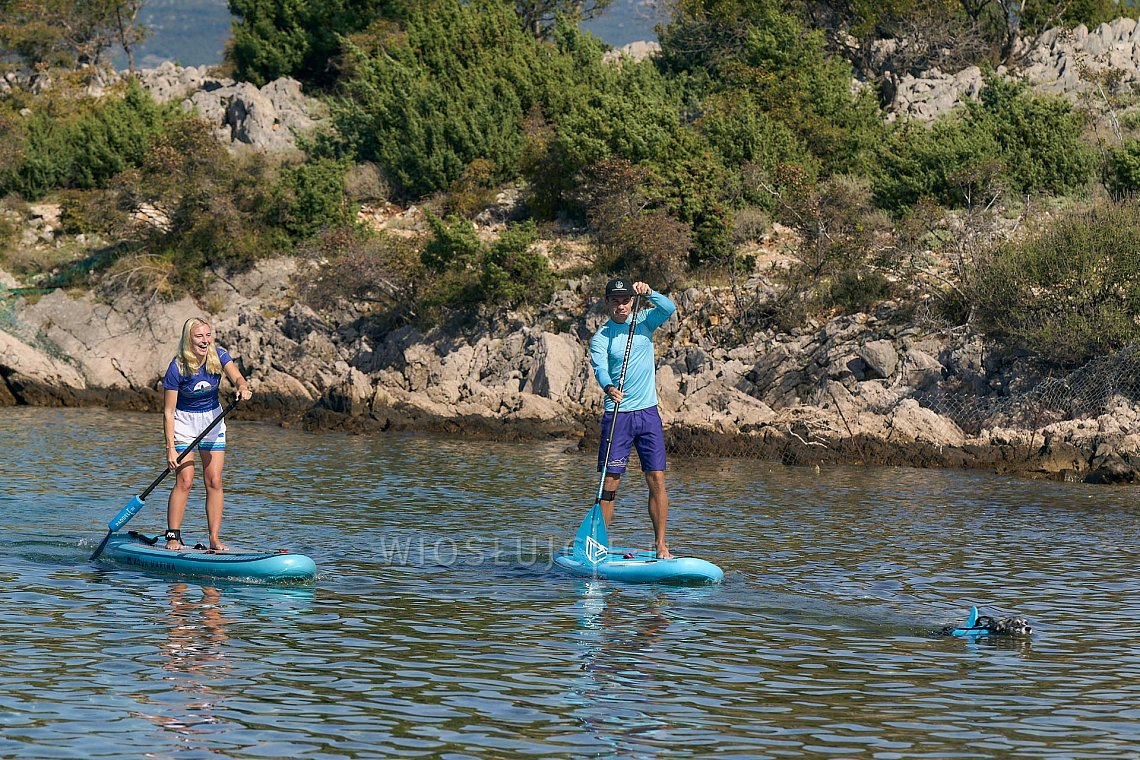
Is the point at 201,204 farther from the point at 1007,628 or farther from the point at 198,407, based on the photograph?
the point at 1007,628

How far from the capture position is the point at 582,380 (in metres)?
29.1

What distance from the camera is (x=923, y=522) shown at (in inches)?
661

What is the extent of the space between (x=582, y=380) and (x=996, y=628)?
62.8 ft

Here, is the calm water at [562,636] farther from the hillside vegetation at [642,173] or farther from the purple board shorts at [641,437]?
the hillside vegetation at [642,173]

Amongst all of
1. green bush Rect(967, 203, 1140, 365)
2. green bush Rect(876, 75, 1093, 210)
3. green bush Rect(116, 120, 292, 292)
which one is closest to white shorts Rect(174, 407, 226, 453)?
green bush Rect(967, 203, 1140, 365)

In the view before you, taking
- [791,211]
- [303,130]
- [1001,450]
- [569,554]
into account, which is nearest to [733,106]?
[791,211]

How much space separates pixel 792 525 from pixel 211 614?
24.9ft

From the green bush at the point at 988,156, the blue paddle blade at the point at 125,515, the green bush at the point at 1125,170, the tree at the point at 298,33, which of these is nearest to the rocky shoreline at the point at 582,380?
the green bush at the point at 988,156

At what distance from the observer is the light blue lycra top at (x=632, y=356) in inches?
497

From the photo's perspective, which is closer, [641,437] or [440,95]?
[641,437]

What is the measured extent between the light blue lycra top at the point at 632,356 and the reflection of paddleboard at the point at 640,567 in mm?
1334

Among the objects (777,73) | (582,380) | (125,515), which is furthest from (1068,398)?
(777,73)

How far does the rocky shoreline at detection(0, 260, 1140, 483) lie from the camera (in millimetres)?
23719

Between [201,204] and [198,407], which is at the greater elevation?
[201,204]
